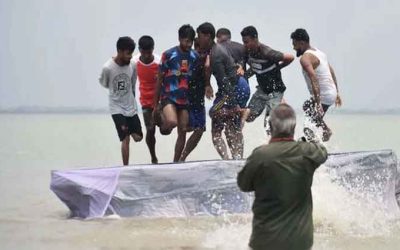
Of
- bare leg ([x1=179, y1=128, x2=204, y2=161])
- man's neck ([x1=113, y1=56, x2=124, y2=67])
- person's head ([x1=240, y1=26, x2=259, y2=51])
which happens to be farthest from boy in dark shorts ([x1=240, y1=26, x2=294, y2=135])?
man's neck ([x1=113, y1=56, x2=124, y2=67])

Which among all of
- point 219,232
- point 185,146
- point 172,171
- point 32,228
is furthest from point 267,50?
point 32,228

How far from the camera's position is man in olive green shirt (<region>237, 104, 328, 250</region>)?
13.4 ft

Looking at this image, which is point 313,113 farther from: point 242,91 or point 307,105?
point 242,91

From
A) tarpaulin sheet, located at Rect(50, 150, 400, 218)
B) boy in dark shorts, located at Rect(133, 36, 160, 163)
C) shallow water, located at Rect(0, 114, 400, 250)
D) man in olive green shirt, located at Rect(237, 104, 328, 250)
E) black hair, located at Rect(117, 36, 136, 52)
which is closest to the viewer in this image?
man in olive green shirt, located at Rect(237, 104, 328, 250)

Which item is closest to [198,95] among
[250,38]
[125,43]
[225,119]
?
[225,119]

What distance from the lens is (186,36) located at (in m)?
8.05

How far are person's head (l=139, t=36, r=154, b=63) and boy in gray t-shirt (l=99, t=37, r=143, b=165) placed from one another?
0.59ft

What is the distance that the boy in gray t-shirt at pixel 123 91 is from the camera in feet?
27.0

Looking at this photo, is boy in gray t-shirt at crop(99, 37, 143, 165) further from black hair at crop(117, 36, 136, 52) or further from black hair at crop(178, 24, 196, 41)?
black hair at crop(178, 24, 196, 41)

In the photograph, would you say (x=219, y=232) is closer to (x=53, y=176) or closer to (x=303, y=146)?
(x=53, y=176)

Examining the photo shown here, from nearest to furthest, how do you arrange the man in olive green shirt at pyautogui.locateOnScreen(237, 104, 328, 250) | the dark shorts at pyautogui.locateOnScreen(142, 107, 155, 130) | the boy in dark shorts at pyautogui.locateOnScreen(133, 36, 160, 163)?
the man in olive green shirt at pyautogui.locateOnScreen(237, 104, 328, 250) < the boy in dark shorts at pyautogui.locateOnScreen(133, 36, 160, 163) < the dark shorts at pyautogui.locateOnScreen(142, 107, 155, 130)

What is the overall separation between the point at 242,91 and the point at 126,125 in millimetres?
1371

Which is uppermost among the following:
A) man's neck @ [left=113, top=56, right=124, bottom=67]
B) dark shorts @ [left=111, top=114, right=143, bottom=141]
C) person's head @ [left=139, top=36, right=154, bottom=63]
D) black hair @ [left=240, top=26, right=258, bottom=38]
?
black hair @ [left=240, top=26, right=258, bottom=38]

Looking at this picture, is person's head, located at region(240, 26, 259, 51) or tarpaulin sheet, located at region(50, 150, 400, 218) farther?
person's head, located at region(240, 26, 259, 51)
